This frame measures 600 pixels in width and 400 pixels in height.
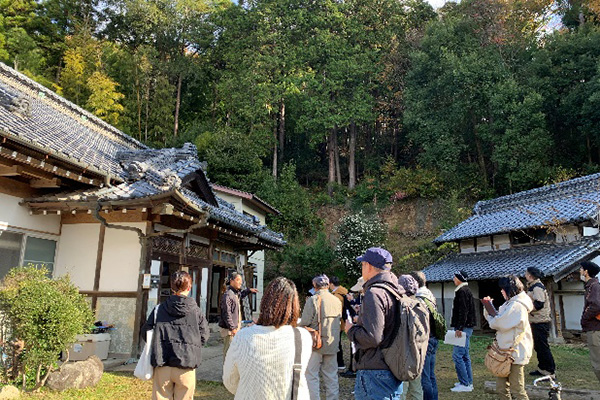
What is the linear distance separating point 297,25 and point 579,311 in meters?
24.2

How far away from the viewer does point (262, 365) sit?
2.53m

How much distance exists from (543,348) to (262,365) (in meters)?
6.25

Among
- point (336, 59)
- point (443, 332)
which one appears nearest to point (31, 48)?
point (336, 59)

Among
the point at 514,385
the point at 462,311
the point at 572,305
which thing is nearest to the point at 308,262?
the point at 572,305

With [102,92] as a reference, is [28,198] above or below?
below

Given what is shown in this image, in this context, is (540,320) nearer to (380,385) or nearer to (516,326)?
(516,326)

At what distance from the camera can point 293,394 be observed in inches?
100

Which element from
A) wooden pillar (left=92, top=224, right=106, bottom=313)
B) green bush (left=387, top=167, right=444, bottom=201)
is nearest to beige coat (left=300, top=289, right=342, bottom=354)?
wooden pillar (left=92, top=224, right=106, bottom=313)

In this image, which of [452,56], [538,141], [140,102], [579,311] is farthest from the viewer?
[140,102]

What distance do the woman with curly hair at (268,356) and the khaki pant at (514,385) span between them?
3.38 m

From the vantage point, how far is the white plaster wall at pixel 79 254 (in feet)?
28.8

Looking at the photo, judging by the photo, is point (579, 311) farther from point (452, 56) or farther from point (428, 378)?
point (452, 56)

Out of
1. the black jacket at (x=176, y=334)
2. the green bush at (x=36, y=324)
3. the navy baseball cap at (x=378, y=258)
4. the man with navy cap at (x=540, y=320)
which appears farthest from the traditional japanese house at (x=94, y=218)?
the man with navy cap at (x=540, y=320)

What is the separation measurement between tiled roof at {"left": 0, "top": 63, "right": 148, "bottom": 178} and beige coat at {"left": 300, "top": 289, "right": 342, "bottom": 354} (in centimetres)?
536
